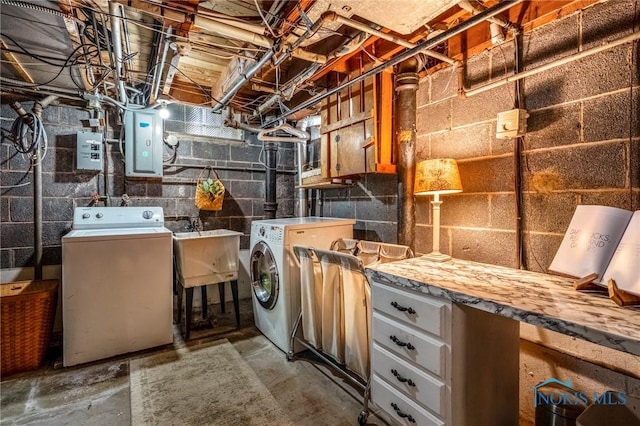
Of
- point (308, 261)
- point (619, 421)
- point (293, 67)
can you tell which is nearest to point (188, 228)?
point (308, 261)

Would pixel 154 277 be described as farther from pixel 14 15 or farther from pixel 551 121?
pixel 551 121

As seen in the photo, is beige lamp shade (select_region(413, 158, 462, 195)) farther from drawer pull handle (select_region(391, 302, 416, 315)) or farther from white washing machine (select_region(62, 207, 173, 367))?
white washing machine (select_region(62, 207, 173, 367))

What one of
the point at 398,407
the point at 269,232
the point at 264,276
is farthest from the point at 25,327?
the point at 398,407

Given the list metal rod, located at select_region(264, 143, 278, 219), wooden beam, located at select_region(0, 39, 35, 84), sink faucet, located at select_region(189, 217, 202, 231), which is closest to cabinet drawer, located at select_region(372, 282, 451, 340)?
metal rod, located at select_region(264, 143, 278, 219)

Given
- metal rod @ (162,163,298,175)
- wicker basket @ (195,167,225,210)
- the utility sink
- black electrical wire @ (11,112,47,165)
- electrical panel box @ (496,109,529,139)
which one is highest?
black electrical wire @ (11,112,47,165)

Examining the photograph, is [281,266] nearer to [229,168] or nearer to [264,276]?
[264,276]

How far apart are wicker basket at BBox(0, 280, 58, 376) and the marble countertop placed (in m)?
2.58

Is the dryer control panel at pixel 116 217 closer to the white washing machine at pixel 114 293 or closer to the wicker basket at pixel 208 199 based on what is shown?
the white washing machine at pixel 114 293

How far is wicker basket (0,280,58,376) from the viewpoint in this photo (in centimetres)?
221

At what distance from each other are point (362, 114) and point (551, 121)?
125 cm

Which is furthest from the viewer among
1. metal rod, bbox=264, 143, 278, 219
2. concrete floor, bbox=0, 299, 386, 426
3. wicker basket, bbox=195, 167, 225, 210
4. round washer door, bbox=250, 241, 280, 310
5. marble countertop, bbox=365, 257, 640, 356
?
metal rod, bbox=264, 143, 278, 219

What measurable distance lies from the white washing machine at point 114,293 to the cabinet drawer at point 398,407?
6.47 feet

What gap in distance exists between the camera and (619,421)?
1.19m

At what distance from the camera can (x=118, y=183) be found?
3.13 m
